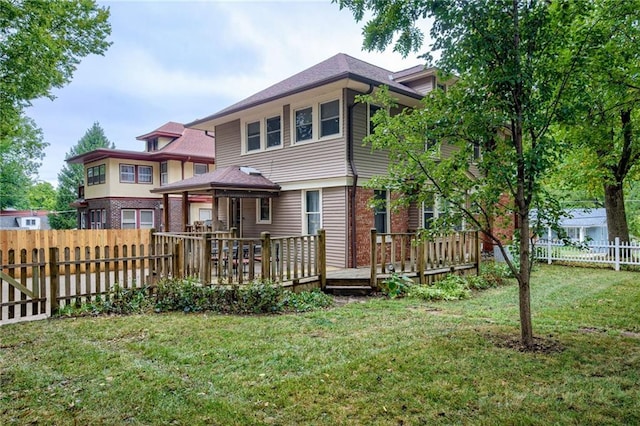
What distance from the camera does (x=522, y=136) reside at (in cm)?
515

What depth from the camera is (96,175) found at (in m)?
24.0

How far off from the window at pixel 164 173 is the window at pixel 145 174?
0.59m

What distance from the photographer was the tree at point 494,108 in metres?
4.78

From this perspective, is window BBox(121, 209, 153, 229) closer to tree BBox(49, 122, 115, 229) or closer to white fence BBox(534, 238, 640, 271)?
tree BBox(49, 122, 115, 229)

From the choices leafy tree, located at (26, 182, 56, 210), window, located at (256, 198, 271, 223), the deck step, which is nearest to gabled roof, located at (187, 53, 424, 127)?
window, located at (256, 198, 271, 223)

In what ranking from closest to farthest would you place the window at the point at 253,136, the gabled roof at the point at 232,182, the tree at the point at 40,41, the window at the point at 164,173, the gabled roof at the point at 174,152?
the tree at the point at 40,41, the gabled roof at the point at 232,182, the window at the point at 253,136, the gabled roof at the point at 174,152, the window at the point at 164,173

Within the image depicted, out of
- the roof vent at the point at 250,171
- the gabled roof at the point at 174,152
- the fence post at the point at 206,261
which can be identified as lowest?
the fence post at the point at 206,261

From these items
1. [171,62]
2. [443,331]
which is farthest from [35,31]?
[171,62]

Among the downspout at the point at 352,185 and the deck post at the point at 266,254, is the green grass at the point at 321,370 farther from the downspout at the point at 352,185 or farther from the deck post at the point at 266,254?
the downspout at the point at 352,185

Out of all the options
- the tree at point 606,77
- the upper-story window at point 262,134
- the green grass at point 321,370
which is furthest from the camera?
the upper-story window at point 262,134

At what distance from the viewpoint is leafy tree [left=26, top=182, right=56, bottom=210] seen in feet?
198

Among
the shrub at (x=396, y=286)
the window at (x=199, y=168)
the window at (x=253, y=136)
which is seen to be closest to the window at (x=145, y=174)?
the window at (x=199, y=168)

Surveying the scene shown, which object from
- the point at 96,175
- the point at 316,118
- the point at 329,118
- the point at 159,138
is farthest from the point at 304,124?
the point at 96,175

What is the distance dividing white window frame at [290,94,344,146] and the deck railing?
343cm
